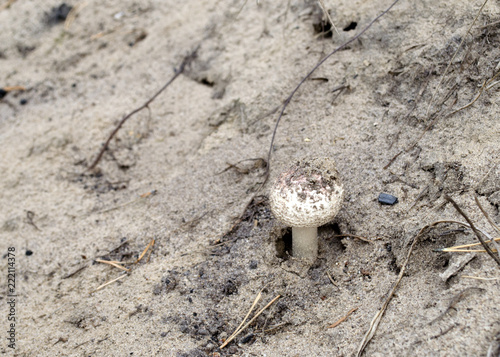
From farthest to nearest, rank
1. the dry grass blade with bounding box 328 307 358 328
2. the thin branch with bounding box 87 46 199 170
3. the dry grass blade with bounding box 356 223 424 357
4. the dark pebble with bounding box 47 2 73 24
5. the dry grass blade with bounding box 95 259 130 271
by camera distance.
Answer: the dark pebble with bounding box 47 2 73 24
the thin branch with bounding box 87 46 199 170
the dry grass blade with bounding box 95 259 130 271
the dry grass blade with bounding box 328 307 358 328
the dry grass blade with bounding box 356 223 424 357

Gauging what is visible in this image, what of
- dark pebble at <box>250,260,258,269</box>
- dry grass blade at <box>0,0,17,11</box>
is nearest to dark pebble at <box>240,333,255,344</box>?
dark pebble at <box>250,260,258,269</box>

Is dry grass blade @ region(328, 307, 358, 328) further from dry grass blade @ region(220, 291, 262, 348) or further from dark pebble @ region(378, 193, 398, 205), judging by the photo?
dark pebble @ region(378, 193, 398, 205)

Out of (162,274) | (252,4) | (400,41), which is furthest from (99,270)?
(252,4)

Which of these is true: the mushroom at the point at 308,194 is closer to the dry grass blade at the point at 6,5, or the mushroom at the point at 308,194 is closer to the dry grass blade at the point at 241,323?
the dry grass blade at the point at 241,323

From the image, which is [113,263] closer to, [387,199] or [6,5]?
[387,199]

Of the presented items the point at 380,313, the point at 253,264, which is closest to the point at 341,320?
the point at 380,313

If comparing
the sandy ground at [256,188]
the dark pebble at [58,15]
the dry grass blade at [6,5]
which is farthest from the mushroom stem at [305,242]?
the dry grass blade at [6,5]
